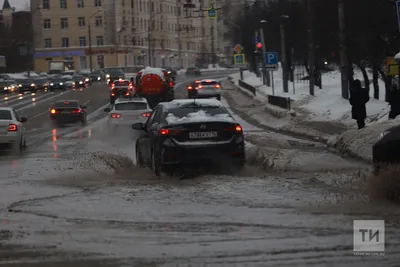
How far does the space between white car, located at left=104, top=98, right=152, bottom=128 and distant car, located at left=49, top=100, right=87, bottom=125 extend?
428 inches

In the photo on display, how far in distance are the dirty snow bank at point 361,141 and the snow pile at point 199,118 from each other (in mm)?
4690

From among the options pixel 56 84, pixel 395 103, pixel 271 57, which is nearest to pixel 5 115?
pixel 395 103

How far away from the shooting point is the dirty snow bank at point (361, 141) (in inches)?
727

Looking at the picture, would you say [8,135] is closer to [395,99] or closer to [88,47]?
[395,99]

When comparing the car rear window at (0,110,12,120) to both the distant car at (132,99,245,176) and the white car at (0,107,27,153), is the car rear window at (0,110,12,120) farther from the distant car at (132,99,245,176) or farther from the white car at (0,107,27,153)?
the distant car at (132,99,245,176)

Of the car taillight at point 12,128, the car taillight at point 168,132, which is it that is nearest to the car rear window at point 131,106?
the car taillight at point 12,128

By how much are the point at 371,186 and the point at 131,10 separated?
100472 mm

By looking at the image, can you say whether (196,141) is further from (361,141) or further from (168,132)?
(361,141)

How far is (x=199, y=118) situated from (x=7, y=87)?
2927 inches

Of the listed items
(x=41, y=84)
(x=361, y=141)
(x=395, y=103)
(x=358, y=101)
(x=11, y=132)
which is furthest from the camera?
(x=41, y=84)

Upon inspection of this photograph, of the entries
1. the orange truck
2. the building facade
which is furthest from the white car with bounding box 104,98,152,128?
the building facade

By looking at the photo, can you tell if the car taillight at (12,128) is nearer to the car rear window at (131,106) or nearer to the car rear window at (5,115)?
the car rear window at (5,115)

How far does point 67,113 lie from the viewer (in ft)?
133

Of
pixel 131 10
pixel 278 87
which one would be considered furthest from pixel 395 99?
pixel 131 10
